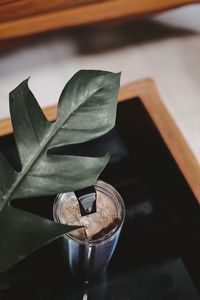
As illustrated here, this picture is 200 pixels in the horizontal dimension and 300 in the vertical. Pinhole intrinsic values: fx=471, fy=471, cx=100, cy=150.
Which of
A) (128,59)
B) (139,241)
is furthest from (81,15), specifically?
(139,241)

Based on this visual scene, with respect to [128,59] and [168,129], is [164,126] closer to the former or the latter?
[168,129]

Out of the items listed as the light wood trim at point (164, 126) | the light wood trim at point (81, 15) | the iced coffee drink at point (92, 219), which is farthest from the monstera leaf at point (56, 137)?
the light wood trim at point (81, 15)

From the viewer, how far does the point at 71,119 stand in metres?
Result: 0.56

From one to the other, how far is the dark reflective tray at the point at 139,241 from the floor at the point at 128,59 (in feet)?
0.98

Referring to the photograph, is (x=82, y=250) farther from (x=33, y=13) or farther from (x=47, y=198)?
(x=33, y=13)

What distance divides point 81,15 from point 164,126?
0.33m

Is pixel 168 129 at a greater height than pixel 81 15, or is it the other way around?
pixel 81 15

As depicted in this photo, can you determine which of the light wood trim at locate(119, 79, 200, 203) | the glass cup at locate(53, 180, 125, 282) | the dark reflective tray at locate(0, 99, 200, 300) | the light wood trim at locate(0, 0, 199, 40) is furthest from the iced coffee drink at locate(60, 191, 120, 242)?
the light wood trim at locate(0, 0, 199, 40)

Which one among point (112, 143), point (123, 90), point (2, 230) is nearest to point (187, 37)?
point (123, 90)

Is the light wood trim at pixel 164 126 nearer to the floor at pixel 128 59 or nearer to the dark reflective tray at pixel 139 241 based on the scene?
the dark reflective tray at pixel 139 241

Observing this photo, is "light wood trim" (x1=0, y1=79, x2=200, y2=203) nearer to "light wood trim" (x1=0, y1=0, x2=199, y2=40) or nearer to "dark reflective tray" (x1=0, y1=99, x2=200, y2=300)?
"dark reflective tray" (x1=0, y1=99, x2=200, y2=300)

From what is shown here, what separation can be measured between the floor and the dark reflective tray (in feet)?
0.98

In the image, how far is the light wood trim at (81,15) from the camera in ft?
3.35

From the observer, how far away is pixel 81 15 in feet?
3.47
